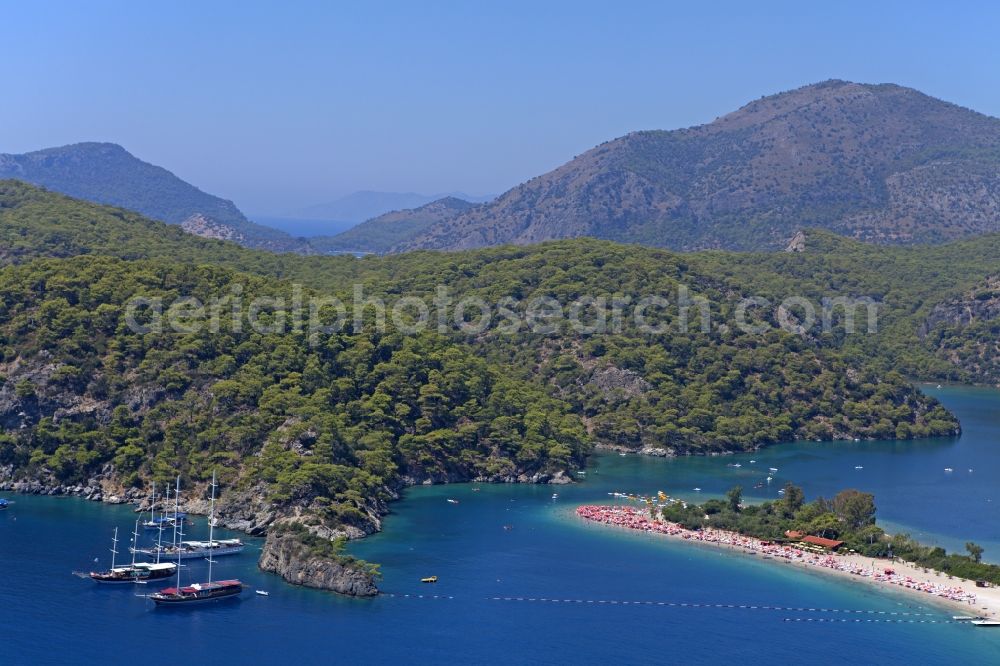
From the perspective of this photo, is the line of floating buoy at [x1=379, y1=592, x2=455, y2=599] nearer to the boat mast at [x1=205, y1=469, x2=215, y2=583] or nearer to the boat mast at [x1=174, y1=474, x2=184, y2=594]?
Answer: the boat mast at [x1=205, y1=469, x2=215, y2=583]

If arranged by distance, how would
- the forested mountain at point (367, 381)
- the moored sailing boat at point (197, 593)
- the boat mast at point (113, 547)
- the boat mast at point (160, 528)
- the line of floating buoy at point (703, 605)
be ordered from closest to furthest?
the moored sailing boat at point (197, 593) < the line of floating buoy at point (703, 605) < the boat mast at point (113, 547) < the boat mast at point (160, 528) < the forested mountain at point (367, 381)

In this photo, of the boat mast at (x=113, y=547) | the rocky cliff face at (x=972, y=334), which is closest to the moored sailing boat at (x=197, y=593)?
the boat mast at (x=113, y=547)

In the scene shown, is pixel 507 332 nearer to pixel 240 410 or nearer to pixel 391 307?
pixel 391 307

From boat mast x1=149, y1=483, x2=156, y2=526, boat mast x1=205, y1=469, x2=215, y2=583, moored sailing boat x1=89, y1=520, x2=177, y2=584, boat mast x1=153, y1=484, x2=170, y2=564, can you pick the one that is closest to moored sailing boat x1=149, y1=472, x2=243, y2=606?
boat mast x1=205, y1=469, x2=215, y2=583

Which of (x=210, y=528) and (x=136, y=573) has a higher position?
(x=210, y=528)

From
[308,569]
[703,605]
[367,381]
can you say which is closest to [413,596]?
[308,569]

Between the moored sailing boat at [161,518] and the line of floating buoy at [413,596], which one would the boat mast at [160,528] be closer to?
the moored sailing boat at [161,518]

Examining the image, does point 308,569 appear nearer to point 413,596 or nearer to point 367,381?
point 413,596
